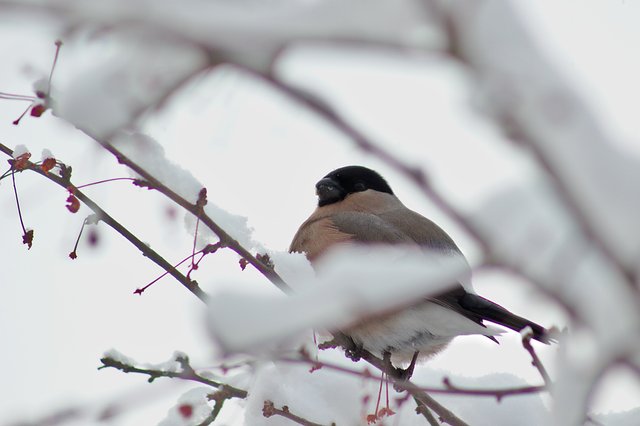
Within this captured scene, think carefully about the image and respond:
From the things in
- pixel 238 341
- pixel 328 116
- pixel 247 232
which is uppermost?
pixel 247 232

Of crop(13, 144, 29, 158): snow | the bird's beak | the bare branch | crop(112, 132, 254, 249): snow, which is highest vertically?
the bird's beak

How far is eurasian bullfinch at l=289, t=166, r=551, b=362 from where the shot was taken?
2.85 meters

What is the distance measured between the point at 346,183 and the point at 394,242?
1060 mm

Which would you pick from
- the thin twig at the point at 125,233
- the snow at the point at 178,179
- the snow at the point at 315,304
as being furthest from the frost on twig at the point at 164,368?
the snow at the point at 315,304

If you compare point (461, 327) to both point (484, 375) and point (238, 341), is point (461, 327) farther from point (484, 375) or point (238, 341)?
point (238, 341)

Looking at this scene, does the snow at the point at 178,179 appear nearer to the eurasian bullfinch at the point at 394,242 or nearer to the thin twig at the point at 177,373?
the thin twig at the point at 177,373

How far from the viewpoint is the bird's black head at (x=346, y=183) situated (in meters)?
4.09

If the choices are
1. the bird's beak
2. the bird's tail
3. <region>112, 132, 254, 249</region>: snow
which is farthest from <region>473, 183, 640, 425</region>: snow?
the bird's beak

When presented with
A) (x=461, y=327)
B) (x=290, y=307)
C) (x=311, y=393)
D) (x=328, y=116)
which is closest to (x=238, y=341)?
(x=290, y=307)

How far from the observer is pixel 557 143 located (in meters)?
0.56

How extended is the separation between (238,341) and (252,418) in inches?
63.6

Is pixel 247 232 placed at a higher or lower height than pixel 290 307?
higher

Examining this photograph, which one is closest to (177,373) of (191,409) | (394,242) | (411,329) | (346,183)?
(191,409)

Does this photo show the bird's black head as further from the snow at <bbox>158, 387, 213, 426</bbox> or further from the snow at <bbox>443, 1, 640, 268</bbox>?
the snow at <bbox>443, 1, 640, 268</bbox>
